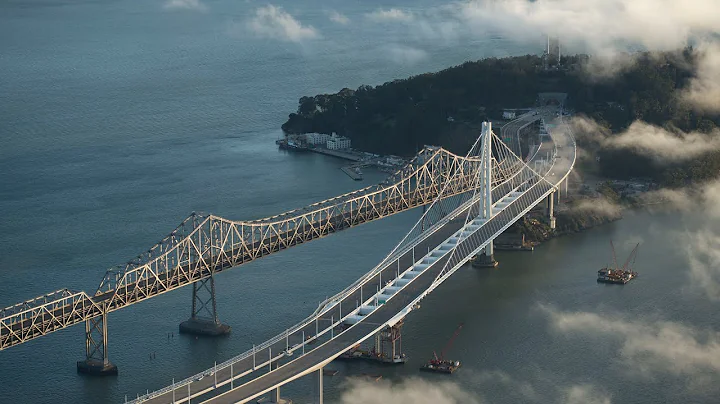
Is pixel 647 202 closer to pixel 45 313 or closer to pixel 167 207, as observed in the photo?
pixel 167 207

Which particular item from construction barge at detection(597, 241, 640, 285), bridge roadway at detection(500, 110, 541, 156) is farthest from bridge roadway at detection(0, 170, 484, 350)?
bridge roadway at detection(500, 110, 541, 156)

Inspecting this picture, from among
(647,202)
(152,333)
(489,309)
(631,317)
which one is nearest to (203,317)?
(152,333)

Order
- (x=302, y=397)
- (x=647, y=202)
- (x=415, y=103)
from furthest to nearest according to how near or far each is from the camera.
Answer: (x=415, y=103) < (x=647, y=202) < (x=302, y=397)

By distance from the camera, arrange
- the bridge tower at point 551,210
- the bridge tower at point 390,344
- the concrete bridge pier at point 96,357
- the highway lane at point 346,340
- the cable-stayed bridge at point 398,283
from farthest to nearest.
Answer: the bridge tower at point 551,210
the bridge tower at point 390,344
the concrete bridge pier at point 96,357
the cable-stayed bridge at point 398,283
the highway lane at point 346,340

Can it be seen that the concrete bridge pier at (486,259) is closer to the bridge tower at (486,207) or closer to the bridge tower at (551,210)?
the bridge tower at (486,207)

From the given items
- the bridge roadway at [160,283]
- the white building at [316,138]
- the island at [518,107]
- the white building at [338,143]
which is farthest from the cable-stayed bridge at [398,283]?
the white building at [316,138]
